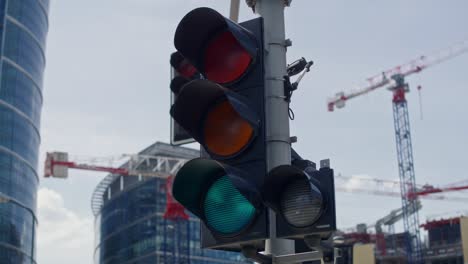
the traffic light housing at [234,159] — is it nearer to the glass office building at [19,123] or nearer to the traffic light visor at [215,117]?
the traffic light visor at [215,117]

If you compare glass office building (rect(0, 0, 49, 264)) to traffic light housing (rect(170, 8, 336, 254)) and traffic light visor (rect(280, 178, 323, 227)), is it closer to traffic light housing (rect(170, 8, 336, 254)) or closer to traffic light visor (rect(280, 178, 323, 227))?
traffic light housing (rect(170, 8, 336, 254))

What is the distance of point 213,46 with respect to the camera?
546 cm

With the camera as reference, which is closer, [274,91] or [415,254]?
[274,91]

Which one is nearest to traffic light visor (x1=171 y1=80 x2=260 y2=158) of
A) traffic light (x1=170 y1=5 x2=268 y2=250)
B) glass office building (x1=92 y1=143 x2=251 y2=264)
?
traffic light (x1=170 y1=5 x2=268 y2=250)

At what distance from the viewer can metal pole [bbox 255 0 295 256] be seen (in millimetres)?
4824

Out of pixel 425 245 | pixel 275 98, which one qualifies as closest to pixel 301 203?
pixel 275 98

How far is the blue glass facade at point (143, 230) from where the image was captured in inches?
5207

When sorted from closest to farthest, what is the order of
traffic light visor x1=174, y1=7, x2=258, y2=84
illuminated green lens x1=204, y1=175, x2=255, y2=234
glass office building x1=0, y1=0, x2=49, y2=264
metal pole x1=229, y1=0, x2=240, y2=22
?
illuminated green lens x1=204, y1=175, x2=255, y2=234, traffic light visor x1=174, y1=7, x2=258, y2=84, metal pole x1=229, y1=0, x2=240, y2=22, glass office building x1=0, y1=0, x2=49, y2=264

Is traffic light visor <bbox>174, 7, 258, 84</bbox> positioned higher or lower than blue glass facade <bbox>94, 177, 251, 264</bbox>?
lower

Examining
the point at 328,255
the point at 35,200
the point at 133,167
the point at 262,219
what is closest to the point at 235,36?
the point at 262,219

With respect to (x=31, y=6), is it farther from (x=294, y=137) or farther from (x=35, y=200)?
(x=294, y=137)

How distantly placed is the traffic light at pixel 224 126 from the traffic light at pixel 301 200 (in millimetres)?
101

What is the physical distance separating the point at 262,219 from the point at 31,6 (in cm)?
9861

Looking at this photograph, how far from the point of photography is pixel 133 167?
128 metres
